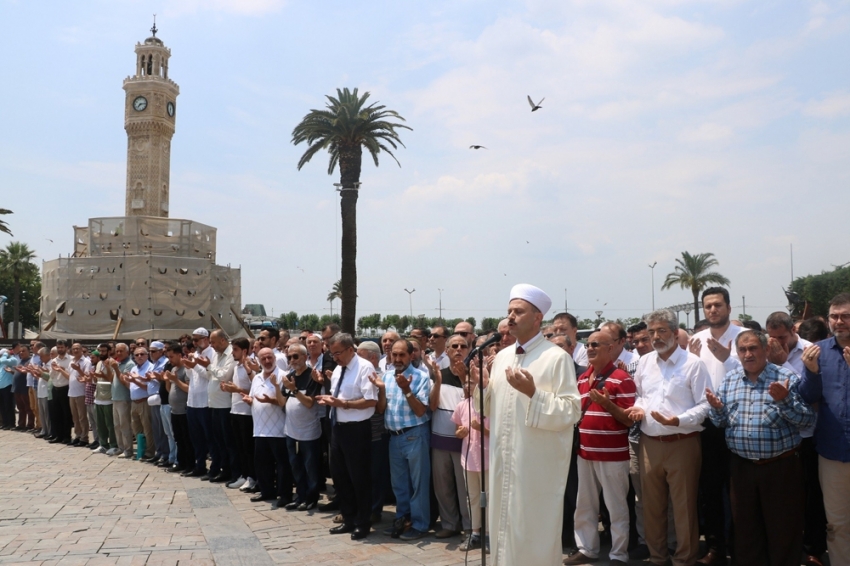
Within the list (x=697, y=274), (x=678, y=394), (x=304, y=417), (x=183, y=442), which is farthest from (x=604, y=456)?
(x=697, y=274)

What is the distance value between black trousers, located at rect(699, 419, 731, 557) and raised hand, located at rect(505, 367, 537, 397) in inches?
108

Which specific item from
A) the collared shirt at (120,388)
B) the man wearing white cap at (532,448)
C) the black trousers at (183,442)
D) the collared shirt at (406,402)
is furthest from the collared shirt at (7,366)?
the man wearing white cap at (532,448)

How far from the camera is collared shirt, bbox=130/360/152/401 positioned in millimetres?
11569

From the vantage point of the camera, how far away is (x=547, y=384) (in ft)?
13.4

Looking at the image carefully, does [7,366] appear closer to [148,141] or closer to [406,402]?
[406,402]

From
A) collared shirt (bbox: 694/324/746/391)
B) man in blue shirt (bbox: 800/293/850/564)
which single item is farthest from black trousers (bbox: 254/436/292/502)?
man in blue shirt (bbox: 800/293/850/564)

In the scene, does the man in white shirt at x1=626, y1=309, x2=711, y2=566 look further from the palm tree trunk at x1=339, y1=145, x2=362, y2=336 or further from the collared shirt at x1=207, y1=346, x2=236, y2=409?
the palm tree trunk at x1=339, y1=145, x2=362, y2=336

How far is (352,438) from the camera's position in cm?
691

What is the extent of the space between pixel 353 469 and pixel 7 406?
13.9 meters

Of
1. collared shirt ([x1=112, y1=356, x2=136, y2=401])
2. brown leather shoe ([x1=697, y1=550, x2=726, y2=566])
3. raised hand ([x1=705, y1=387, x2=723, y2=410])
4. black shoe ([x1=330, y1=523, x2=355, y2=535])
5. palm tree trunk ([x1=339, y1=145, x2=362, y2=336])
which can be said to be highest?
palm tree trunk ([x1=339, y1=145, x2=362, y2=336])

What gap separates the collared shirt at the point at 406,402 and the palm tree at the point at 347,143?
15.2 metres

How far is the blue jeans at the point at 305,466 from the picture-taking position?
7.83 meters

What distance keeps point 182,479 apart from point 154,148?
50271 mm

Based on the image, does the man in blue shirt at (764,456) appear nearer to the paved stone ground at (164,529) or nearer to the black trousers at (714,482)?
the black trousers at (714,482)
